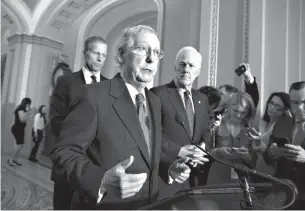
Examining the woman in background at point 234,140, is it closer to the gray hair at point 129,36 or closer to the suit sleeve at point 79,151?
the gray hair at point 129,36

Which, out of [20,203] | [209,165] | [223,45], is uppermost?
[223,45]

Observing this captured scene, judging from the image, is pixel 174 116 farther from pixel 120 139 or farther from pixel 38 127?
pixel 38 127

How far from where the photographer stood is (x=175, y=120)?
183cm

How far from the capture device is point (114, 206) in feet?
3.84

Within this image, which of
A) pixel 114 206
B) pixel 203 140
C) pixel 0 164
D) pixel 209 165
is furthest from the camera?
pixel 0 164

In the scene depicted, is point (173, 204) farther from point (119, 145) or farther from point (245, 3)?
point (245, 3)

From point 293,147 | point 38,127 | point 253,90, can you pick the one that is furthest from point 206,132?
point 38,127

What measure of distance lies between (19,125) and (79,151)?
2383 millimetres

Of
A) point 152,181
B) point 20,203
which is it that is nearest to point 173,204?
point 152,181

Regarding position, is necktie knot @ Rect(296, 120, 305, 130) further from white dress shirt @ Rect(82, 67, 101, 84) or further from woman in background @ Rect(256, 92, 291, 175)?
white dress shirt @ Rect(82, 67, 101, 84)

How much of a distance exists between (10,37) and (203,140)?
7.36 ft

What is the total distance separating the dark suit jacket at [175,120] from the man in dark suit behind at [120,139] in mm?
371

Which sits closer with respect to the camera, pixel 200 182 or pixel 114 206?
pixel 114 206

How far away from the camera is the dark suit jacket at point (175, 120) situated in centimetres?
179
